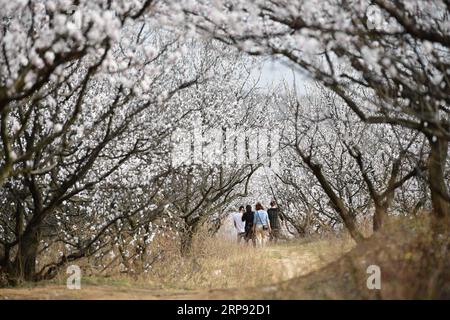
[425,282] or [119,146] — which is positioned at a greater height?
[119,146]

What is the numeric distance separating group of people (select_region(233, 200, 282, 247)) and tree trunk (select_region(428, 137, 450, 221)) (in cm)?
1110

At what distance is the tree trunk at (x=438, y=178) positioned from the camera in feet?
26.2

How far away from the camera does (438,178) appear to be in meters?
8.39

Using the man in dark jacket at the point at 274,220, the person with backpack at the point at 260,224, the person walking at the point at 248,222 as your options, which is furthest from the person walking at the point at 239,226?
the man in dark jacket at the point at 274,220

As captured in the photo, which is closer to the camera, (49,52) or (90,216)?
(49,52)

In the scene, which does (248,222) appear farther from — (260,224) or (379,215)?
(379,215)

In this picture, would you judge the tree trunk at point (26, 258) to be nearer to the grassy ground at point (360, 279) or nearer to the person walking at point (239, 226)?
the grassy ground at point (360, 279)

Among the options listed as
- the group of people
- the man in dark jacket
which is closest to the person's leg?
the group of people

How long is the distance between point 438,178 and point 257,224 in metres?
11.6

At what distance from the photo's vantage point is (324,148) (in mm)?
23047

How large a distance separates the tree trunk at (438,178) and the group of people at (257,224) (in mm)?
11100

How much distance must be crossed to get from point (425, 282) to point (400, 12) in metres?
2.87

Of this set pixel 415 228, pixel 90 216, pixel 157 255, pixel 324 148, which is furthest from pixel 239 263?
pixel 324 148
